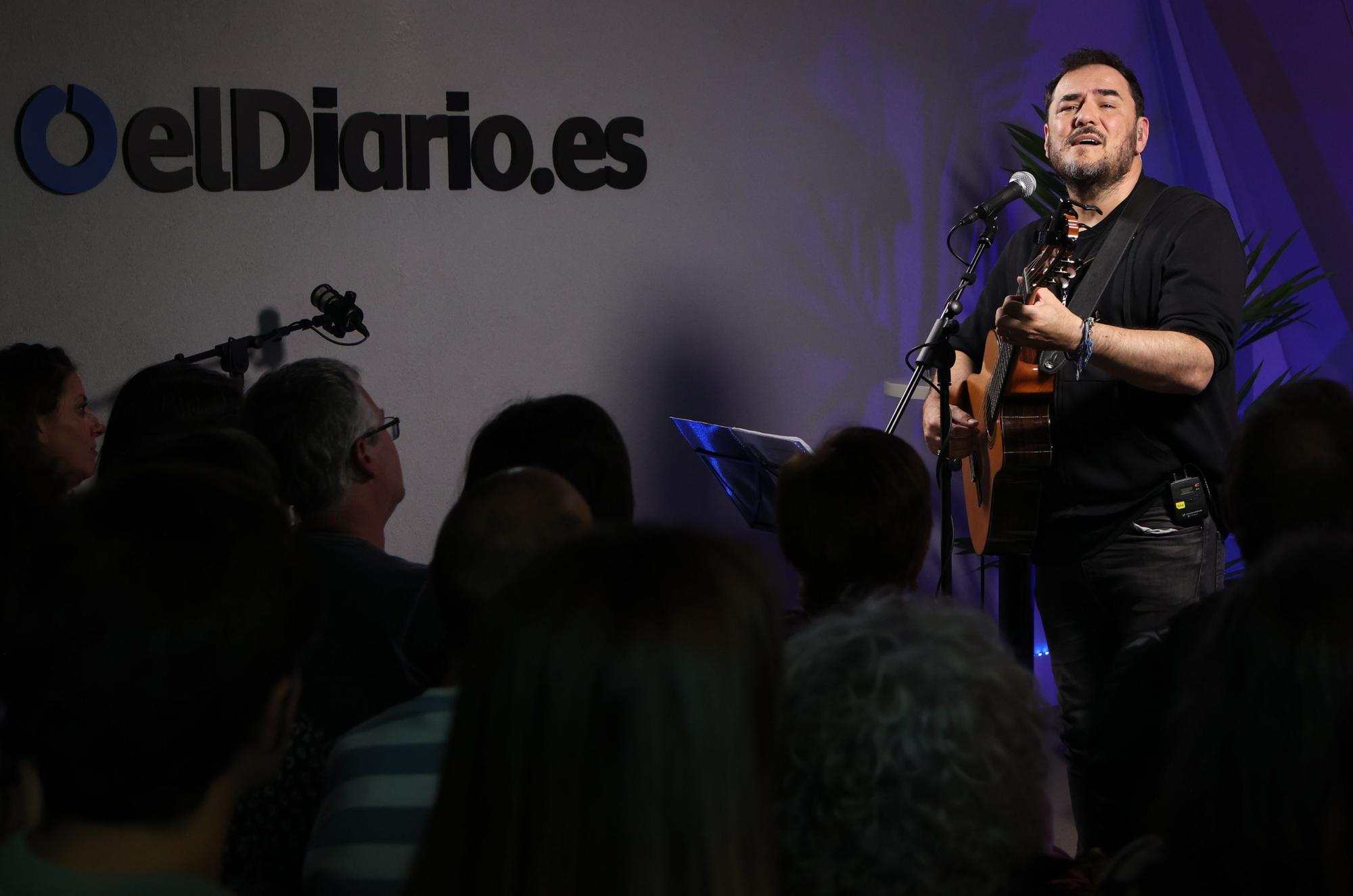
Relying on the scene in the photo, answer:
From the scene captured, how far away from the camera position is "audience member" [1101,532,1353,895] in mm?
840

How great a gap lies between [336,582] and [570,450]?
41 centimetres

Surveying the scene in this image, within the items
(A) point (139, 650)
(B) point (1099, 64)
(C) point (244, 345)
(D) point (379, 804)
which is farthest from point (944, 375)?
(A) point (139, 650)

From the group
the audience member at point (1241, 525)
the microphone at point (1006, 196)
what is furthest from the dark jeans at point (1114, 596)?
the audience member at point (1241, 525)

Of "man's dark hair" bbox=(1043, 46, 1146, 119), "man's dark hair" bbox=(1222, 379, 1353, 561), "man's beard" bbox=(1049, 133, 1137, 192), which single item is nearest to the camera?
"man's dark hair" bbox=(1222, 379, 1353, 561)

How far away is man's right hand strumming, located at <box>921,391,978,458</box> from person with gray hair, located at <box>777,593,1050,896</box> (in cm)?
209

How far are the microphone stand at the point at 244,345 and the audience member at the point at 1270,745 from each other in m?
3.08

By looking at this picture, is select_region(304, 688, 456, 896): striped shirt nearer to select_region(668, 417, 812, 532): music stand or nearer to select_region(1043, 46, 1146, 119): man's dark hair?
select_region(668, 417, 812, 532): music stand

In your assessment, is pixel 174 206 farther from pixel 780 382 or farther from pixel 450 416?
pixel 780 382

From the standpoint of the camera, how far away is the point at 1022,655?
3760 mm

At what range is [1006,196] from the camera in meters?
2.99

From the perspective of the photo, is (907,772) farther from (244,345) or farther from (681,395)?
(681,395)

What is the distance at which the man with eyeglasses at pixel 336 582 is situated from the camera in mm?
1601

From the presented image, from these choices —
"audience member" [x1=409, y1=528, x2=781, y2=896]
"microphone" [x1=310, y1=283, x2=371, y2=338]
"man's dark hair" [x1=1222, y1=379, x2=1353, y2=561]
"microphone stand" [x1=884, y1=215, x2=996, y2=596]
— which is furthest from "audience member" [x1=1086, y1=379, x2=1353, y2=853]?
"microphone" [x1=310, y1=283, x2=371, y2=338]

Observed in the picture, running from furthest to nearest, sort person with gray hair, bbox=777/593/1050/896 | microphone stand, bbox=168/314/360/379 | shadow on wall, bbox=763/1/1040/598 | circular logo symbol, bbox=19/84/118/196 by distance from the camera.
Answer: shadow on wall, bbox=763/1/1040/598, microphone stand, bbox=168/314/360/379, circular logo symbol, bbox=19/84/118/196, person with gray hair, bbox=777/593/1050/896
